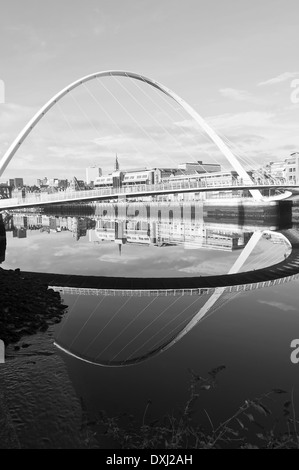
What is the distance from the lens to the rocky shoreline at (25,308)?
951cm

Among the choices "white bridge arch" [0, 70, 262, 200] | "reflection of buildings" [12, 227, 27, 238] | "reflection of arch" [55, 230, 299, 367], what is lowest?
"reflection of arch" [55, 230, 299, 367]

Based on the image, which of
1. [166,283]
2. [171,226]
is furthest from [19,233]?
[166,283]

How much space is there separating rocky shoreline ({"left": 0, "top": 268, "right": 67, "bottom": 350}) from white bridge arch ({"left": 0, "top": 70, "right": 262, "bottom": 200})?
20.4 metres

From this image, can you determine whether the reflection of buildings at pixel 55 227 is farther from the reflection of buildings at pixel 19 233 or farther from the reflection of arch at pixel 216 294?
the reflection of arch at pixel 216 294

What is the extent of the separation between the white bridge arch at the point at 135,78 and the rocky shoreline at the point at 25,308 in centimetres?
2039

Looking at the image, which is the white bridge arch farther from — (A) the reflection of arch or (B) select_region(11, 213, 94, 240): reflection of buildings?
(A) the reflection of arch

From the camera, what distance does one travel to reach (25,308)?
1097cm

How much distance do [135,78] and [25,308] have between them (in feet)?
103

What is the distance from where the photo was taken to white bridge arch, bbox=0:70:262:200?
32219 millimetres

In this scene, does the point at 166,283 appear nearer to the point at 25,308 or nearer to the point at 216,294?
the point at 216,294

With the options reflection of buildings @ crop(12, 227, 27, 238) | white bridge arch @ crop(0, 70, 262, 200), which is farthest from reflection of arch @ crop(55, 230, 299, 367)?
reflection of buildings @ crop(12, 227, 27, 238)

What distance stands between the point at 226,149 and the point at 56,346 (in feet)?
116

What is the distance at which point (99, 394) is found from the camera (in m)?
6.66
